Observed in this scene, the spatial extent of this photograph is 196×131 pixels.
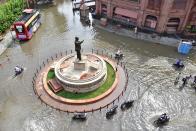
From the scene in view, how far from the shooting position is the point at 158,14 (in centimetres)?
4738

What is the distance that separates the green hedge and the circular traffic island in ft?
60.9

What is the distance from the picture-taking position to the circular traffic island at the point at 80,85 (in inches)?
1367

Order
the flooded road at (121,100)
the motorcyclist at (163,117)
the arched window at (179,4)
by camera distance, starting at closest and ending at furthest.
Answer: the motorcyclist at (163,117)
the flooded road at (121,100)
the arched window at (179,4)

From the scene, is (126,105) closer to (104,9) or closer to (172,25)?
(172,25)

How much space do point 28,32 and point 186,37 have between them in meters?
32.5

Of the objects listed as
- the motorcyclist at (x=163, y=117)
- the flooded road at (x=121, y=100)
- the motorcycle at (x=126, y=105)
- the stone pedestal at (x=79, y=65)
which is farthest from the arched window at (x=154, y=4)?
the motorcyclist at (x=163, y=117)

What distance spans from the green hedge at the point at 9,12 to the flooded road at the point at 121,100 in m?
6.30

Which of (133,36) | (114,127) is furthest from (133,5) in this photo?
(114,127)

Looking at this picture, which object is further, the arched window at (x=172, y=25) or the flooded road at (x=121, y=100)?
the arched window at (x=172, y=25)

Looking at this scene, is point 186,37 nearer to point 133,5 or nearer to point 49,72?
point 133,5

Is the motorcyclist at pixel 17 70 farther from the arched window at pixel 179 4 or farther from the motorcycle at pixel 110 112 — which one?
the arched window at pixel 179 4

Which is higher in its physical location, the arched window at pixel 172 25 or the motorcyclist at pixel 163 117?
the arched window at pixel 172 25

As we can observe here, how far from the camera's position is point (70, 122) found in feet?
106

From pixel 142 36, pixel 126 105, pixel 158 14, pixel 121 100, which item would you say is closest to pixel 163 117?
pixel 126 105
